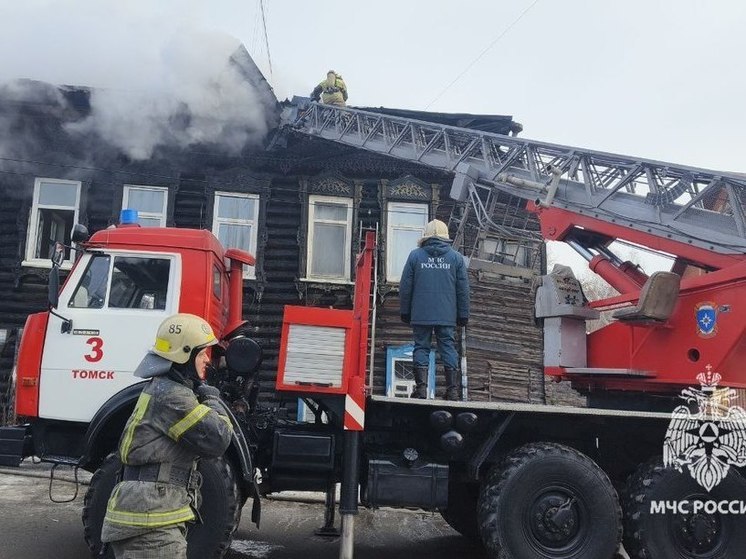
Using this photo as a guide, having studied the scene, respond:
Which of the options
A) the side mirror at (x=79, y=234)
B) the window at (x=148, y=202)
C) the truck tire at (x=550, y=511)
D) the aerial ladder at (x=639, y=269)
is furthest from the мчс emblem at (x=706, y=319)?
the window at (x=148, y=202)

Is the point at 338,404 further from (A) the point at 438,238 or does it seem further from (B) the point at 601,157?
(B) the point at 601,157

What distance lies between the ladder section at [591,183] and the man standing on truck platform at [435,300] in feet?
4.84

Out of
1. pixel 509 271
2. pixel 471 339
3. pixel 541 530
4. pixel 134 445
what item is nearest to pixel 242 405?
pixel 134 445

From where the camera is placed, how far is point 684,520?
4.54 meters

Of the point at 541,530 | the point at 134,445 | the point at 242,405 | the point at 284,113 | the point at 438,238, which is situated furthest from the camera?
the point at 284,113

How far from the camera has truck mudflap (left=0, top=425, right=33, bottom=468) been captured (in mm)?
4496

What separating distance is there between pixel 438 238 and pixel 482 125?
7.15m

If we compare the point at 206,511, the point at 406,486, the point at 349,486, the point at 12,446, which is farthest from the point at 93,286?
the point at 406,486

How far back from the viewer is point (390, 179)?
12.0 meters

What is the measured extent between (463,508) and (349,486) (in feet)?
5.70

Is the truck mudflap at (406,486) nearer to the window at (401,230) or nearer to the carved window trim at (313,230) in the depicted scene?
the carved window trim at (313,230)

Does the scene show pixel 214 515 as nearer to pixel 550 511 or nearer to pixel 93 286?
pixel 93 286

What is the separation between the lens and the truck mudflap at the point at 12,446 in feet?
14.8

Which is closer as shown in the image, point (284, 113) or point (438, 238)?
point (438, 238)
